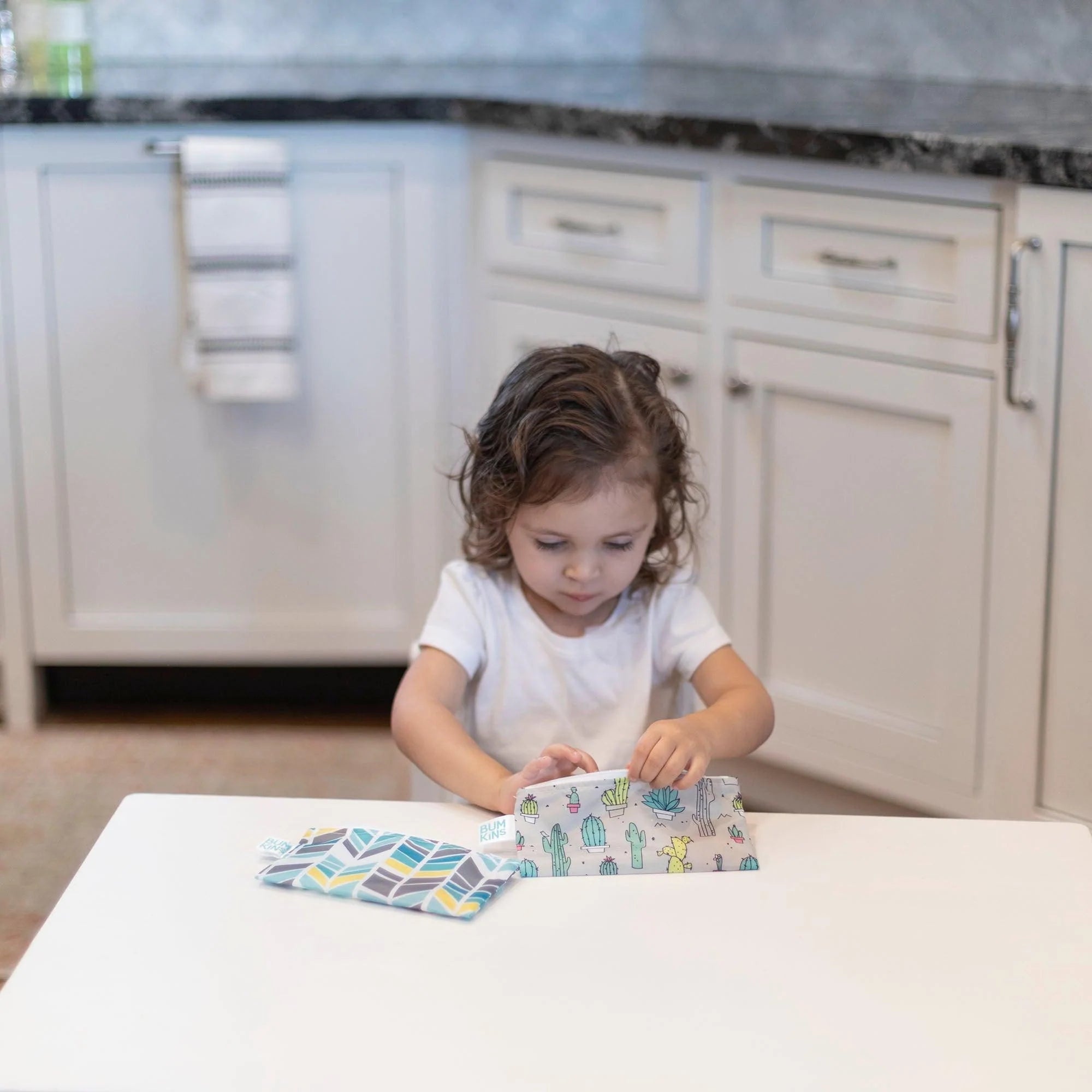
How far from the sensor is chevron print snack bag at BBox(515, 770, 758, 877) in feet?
2.96

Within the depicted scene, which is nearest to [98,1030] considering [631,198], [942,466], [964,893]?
[964,893]

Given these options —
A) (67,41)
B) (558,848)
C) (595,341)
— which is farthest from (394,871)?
(67,41)

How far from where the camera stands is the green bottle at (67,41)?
2533 millimetres

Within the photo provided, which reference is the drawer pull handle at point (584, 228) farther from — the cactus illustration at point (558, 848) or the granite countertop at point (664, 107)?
the cactus illustration at point (558, 848)

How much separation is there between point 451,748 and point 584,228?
46.1 inches

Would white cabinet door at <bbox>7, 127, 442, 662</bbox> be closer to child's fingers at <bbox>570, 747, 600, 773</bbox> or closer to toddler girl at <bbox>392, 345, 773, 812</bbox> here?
toddler girl at <bbox>392, 345, 773, 812</bbox>

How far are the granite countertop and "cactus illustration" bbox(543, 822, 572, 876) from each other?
108 cm

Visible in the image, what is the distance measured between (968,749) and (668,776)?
42.7 inches

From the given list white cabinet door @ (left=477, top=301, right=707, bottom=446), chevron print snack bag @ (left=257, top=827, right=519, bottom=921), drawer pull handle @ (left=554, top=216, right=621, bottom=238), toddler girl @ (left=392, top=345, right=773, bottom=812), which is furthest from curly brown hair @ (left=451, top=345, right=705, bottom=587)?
drawer pull handle @ (left=554, top=216, right=621, bottom=238)

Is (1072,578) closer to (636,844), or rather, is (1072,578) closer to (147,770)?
(636,844)

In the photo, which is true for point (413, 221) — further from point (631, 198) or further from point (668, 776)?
point (668, 776)

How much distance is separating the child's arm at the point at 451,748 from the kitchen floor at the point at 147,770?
3.21 ft

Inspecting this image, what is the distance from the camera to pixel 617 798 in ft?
3.07

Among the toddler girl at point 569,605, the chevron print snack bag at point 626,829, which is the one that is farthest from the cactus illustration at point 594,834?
the toddler girl at point 569,605
